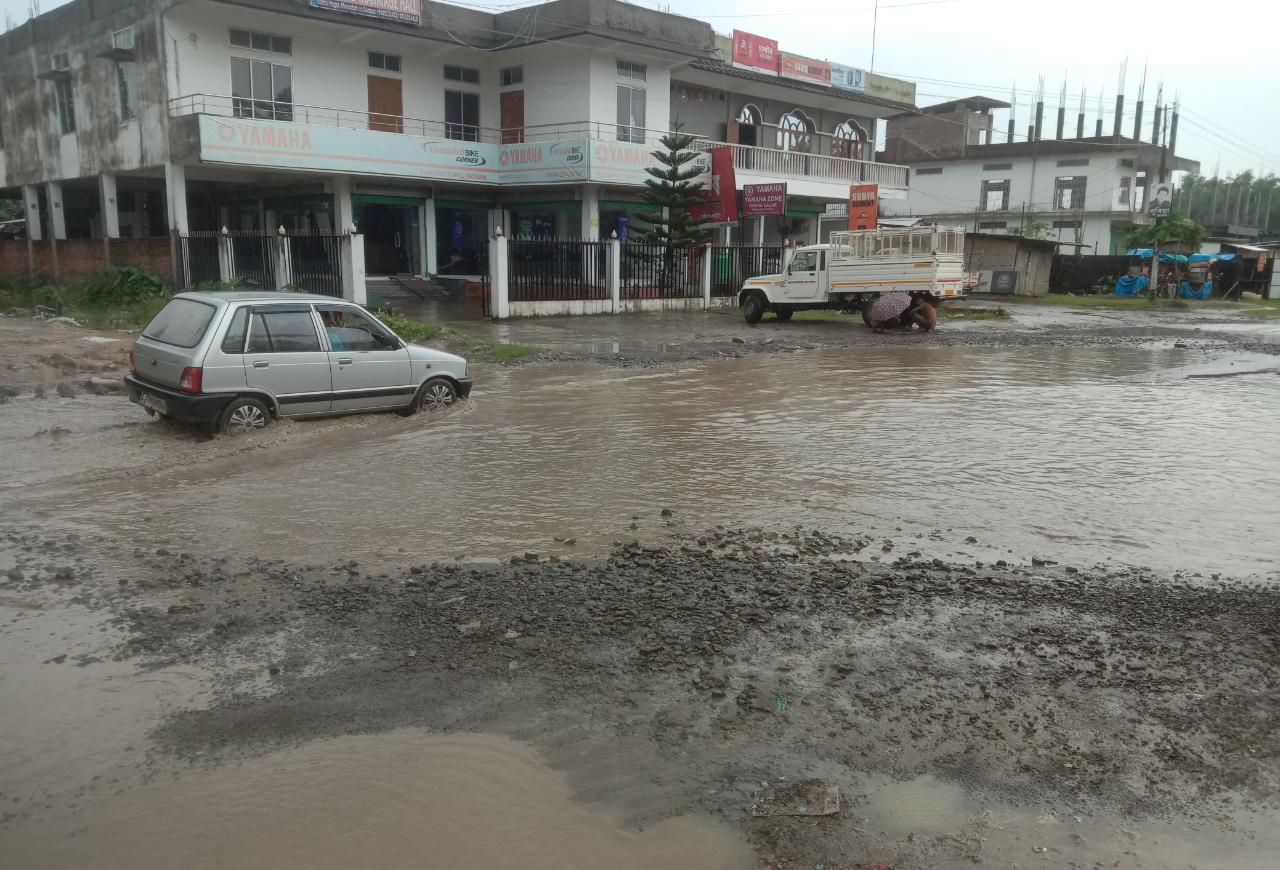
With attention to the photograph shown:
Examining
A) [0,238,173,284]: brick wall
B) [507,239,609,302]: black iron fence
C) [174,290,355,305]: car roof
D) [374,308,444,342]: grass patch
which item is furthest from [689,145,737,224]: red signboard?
[174,290,355,305]: car roof

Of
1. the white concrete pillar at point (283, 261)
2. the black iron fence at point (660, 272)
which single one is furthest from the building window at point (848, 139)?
the white concrete pillar at point (283, 261)

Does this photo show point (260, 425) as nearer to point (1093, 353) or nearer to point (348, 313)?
point (348, 313)

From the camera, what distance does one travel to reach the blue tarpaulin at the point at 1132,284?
38781 millimetres

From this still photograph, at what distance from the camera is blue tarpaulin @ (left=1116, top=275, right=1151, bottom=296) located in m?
38.8

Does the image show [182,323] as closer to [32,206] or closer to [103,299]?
[103,299]

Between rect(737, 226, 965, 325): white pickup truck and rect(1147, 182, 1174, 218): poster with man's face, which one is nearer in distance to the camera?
rect(737, 226, 965, 325): white pickup truck

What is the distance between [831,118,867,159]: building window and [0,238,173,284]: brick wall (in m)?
26.4

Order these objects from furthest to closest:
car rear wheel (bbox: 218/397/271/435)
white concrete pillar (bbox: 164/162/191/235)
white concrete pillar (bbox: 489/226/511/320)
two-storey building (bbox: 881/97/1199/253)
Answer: two-storey building (bbox: 881/97/1199/253) → white concrete pillar (bbox: 164/162/191/235) → white concrete pillar (bbox: 489/226/511/320) → car rear wheel (bbox: 218/397/271/435)

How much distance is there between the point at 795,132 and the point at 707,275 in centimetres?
1190

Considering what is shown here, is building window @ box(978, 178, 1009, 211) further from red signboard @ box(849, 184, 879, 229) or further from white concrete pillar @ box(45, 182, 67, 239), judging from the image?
white concrete pillar @ box(45, 182, 67, 239)

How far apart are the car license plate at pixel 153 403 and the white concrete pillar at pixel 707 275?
20.9 meters

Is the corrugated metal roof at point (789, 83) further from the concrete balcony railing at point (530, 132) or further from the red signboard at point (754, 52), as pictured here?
the concrete balcony railing at point (530, 132)

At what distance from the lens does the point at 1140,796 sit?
11.6 ft

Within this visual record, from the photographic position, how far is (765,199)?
29219 millimetres
